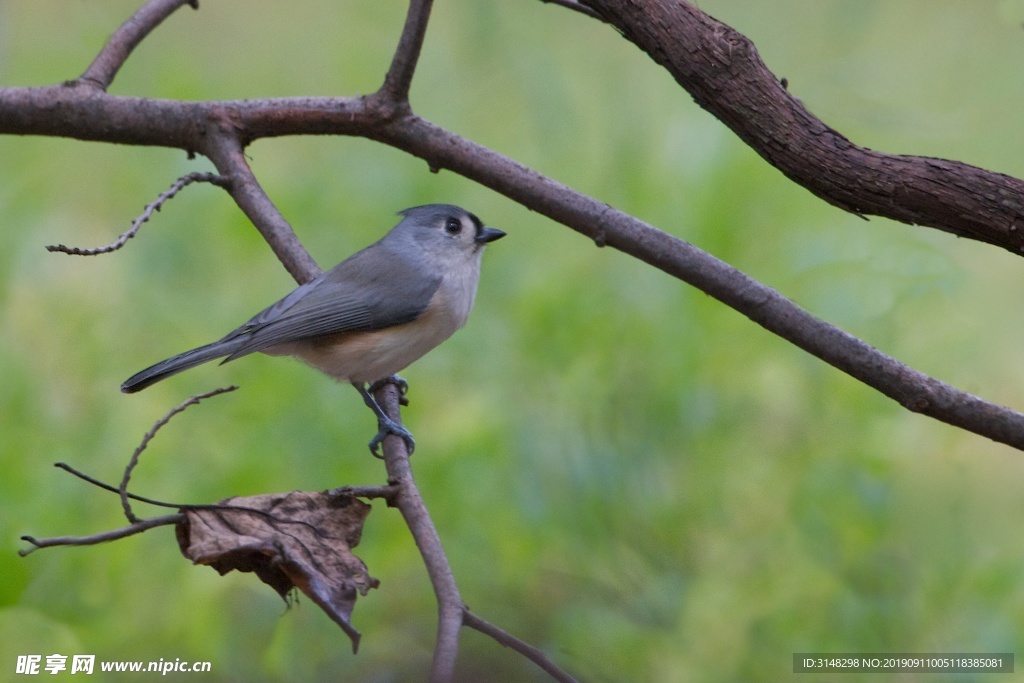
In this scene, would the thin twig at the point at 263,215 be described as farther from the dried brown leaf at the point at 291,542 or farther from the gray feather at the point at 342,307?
the dried brown leaf at the point at 291,542

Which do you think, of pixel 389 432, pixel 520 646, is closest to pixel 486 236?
pixel 389 432

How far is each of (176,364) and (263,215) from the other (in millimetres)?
407

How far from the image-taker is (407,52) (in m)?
2.32

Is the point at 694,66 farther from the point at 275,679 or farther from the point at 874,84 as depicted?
the point at 874,84

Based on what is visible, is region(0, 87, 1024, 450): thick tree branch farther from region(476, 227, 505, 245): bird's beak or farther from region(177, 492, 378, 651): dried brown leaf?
region(177, 492, 378, 651): dried brown leaf

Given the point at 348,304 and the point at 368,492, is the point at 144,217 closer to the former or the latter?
the point at 348,304

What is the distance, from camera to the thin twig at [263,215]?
2387mm

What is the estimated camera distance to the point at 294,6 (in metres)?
5.20

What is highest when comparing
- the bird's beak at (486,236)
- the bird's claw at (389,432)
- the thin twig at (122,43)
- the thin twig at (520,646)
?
the thin twig at (122,43)

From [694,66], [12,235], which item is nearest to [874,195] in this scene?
[694,66]

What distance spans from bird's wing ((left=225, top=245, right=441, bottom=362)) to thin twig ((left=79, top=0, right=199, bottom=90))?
27.7 inches

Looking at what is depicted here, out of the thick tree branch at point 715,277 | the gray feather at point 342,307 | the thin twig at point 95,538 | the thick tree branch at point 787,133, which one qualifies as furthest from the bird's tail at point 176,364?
the thick tree branch at point 787,133

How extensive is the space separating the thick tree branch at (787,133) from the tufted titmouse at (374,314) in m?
0.98

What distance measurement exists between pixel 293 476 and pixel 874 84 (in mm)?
2536
